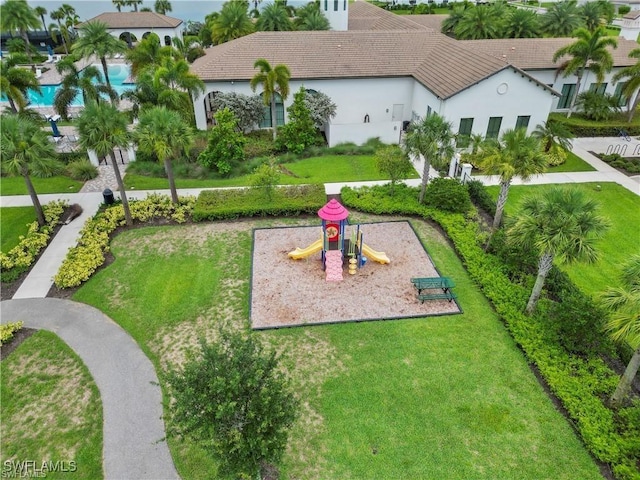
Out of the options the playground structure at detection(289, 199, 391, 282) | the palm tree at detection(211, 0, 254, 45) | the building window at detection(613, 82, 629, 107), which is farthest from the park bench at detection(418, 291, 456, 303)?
the palm tree at detection(211, 0, 254, 45)

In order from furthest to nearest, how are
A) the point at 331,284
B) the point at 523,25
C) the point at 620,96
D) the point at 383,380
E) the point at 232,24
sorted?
1. the point at 523,25
2. the point at 232,24
3. the point at 620,96
4. the point at 331,284
5. the point at 383,380

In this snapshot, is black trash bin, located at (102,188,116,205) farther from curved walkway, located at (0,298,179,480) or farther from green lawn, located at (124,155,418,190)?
curved walkway, located at (0,298,179,480)

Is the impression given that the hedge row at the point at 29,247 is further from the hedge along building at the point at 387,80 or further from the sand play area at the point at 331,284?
the hedge along building at the point at 387,80

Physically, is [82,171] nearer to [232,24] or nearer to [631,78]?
[232,24]

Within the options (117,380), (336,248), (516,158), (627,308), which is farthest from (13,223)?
(627,308)

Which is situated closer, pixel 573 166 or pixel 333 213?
pixel 333 213

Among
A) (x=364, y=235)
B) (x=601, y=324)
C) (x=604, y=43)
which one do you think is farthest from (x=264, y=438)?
(x=604, y=43)
